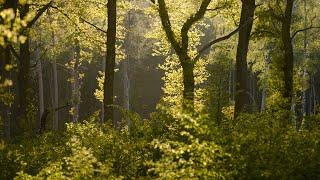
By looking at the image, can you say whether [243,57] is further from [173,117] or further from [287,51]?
[173,117]

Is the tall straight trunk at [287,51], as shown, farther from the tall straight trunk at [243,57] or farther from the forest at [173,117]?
the tall straight trunk at [243,57]

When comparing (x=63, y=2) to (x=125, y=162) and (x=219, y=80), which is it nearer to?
(x=219, y=80)

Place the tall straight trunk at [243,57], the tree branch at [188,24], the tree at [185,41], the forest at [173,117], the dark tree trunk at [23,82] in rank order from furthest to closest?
the dark tree trunk at [23,82] < the tall straight trunk at [243,57] < the tree branch at [188,24] < the tree at [185,41] < the forest at [173,117]

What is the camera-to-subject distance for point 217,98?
16484 millimetres

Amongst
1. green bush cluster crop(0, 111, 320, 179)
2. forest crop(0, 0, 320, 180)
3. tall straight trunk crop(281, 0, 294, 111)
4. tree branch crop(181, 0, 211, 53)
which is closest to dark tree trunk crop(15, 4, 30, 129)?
forest crop(0, 0, 320, 180)

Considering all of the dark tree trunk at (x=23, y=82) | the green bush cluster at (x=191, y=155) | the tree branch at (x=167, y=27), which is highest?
the tree branch at (x=167, y=27)

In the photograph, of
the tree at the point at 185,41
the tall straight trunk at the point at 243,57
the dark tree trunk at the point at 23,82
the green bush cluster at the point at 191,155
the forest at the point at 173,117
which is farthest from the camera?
the dark tree trunk at the point at 23,82

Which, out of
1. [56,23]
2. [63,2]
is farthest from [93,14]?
[56,23]

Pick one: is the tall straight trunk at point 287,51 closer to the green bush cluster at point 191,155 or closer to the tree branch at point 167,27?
the tree branch at point 167,27

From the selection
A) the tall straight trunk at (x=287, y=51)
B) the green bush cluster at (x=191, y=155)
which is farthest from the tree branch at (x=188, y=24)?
the green bush cluster at (x=191, y=155)

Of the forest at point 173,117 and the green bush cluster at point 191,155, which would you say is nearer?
the green bush cluster at point 191,155

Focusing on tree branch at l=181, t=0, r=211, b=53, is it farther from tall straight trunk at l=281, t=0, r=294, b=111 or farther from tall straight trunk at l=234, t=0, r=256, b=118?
tall straight trunk at l=281, t=0, r=294, b=111

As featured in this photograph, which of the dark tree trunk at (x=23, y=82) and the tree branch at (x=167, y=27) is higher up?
the tree branch at (x=167, y=27)

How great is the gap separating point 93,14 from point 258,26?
22.8ft
